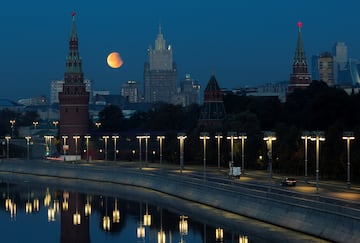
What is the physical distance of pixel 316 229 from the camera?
61.5m

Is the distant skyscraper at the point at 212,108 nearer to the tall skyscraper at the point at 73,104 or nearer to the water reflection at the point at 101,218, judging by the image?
the tall skyscraper at the point at 73,104

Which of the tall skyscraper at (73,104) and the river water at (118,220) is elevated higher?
the tall skyscraper at (73,104)

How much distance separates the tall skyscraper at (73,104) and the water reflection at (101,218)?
4672 cm

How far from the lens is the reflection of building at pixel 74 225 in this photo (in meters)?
71.3

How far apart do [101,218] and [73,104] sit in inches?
3124

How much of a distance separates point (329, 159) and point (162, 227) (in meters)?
25.3

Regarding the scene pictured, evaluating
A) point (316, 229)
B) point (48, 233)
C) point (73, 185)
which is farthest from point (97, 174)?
point (316, 229)

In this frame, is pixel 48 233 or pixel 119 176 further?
pixel 119 176

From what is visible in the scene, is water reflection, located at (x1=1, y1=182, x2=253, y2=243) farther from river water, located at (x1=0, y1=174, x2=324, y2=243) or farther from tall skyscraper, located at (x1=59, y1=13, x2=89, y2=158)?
tall skyscraper, located at (x1=59, y1=13, x2=89, y2=158)

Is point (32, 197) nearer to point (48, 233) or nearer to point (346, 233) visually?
point (48, 233)

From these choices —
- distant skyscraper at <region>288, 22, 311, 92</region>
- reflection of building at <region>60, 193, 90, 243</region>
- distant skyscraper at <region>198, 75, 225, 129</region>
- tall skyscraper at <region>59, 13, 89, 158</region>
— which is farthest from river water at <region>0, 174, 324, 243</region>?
distant skyscraper at <region>288, 22, 311, 92</region>

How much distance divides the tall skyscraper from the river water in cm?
4541

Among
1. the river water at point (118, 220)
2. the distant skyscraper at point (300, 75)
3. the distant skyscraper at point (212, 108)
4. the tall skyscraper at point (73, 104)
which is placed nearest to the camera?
the river water at point (118, 220)

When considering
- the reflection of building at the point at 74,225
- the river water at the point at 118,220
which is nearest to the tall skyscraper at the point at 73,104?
the river water at the point at 118,220
